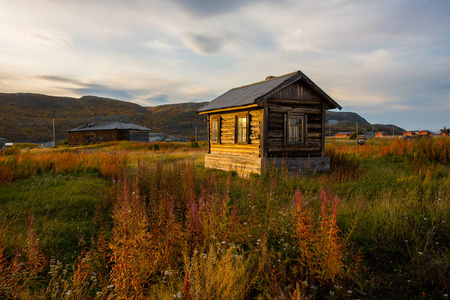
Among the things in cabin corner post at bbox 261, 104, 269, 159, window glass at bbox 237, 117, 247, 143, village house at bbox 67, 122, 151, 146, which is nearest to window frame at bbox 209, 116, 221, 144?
window glass at bbox 237, 117, 247, 143

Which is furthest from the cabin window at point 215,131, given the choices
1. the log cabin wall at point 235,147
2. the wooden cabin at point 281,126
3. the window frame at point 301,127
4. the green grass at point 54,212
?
the green grass at point 54,212

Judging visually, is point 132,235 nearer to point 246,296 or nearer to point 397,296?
point 246,296

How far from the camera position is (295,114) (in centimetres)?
1188

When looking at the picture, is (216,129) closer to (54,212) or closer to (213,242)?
(54,212)

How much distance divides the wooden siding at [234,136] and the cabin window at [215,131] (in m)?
0.16

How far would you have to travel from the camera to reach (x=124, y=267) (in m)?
2.80

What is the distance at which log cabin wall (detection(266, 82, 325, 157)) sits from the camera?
11.4 metres

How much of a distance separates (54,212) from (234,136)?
8.33 meters

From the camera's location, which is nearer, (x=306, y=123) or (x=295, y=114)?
(x=295, y=114)

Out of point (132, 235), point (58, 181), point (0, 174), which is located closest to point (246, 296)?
point (132, 235)

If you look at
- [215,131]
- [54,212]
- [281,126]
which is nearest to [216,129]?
[215,131]

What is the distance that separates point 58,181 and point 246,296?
8.06 metres

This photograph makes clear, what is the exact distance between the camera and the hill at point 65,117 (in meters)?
84.6

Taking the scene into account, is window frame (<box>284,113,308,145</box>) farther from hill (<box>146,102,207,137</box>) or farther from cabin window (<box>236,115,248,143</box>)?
hill (<box>146,102,207,137</box>)
